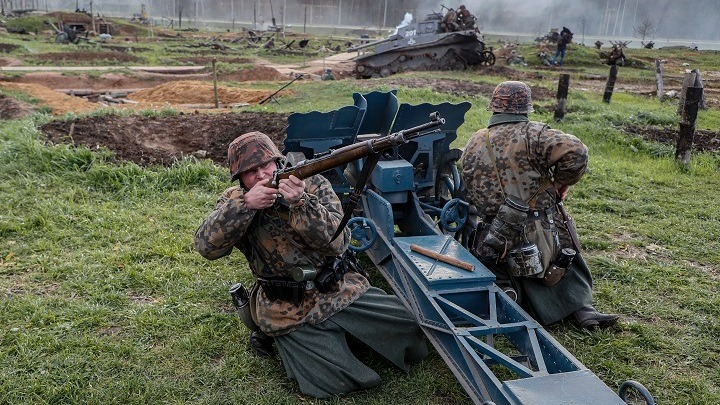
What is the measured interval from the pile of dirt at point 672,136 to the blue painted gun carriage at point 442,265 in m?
6.66

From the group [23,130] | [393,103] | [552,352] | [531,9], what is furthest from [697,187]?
[531,9]

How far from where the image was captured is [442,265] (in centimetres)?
421

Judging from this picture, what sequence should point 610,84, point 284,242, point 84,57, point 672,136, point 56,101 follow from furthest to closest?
1. point 84,57
2. point 610,84
3. point 56,101
4. point 672,136
5. point 284,242

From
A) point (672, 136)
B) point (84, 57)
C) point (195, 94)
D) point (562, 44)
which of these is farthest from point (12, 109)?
point (562, 44)

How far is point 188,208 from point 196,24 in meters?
54.1

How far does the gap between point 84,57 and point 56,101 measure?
41.7 feet

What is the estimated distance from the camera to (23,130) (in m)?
8.77

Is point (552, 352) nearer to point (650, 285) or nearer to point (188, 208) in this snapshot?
point (650, 285)

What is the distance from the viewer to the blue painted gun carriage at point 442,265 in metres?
3.10

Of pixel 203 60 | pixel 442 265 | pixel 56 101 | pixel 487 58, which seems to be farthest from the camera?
pixel 203 60

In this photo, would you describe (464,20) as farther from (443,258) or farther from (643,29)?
(643,29)

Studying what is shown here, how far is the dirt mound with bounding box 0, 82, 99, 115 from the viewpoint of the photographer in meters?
13.0

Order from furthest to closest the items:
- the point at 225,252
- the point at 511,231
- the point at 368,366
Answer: the point at 511,231 → the point at 368,366 → the point at 225,252

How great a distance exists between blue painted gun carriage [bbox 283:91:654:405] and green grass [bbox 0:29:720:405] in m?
0.43
